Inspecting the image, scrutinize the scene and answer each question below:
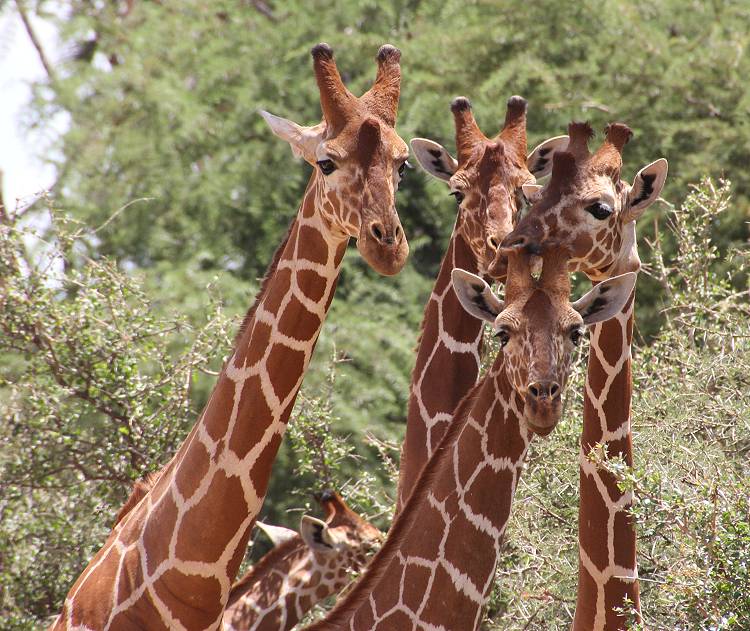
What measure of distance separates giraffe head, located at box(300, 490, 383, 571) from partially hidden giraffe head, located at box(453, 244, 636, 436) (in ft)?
7.07

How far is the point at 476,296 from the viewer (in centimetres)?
458

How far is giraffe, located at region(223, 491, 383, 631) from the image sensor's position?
21.2 feet

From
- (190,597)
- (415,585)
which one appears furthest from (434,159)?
(190,597)

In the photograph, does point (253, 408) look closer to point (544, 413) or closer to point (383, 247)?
point (383, 247)

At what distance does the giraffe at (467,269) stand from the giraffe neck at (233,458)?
1068 mm

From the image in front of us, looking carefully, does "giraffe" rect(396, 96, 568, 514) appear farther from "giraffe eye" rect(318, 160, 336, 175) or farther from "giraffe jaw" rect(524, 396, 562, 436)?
"giraffe jaw" rect(524, 396, 562, 436)

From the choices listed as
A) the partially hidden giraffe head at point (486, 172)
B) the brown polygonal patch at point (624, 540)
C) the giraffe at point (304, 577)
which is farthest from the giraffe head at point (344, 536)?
the brown polygonal patch at point (624, 540)

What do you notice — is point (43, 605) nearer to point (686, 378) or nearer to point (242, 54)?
point (686, 378)

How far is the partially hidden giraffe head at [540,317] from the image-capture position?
4.14m

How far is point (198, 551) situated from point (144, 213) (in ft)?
24.5

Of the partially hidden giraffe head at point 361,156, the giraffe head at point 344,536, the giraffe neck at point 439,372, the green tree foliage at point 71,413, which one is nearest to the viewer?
the partially hidden giraffe head at point 361,156

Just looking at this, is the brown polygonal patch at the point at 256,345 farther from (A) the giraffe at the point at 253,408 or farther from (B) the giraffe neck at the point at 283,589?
(B) the giraffe neck at the point at 283,589

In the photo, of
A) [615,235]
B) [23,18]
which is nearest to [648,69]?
[615,235]

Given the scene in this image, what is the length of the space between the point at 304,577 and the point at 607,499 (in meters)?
2.32
